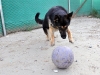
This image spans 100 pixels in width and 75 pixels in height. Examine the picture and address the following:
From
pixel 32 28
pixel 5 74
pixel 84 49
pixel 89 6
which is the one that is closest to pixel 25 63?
pixel 5 74

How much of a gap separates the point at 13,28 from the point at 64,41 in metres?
2.18

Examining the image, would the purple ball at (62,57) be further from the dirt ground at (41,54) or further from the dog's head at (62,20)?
the dog's head at (62,20)

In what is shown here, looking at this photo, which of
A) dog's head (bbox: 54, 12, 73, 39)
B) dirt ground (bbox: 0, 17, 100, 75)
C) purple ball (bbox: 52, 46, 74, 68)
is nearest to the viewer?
purple ball (bbox: 52, 46, 74, 68)

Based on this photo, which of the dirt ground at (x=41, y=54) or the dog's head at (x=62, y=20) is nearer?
the dirt ground at (x=41, y=54)

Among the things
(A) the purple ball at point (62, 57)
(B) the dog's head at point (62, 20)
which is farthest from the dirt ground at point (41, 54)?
(B) the dog's head at point (62, 20)

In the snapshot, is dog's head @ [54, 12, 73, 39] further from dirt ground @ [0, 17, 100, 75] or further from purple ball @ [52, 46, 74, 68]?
purple ball @ [52, 46, 74, 68]

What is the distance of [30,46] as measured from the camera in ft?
15.5


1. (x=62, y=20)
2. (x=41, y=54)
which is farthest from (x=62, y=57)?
(x=41, y=54)

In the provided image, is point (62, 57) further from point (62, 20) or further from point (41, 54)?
point (41, 54)

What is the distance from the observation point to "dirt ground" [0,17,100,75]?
3.29 m

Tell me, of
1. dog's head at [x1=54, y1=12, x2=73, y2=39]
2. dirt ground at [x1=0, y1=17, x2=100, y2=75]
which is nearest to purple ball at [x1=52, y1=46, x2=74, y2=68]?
dirt ground at [x1=0, y1=17, x2=100, y2=75]

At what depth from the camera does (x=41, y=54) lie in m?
4.09

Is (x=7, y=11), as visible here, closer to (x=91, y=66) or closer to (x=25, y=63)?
(x=25, y=63)

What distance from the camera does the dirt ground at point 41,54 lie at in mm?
3295
